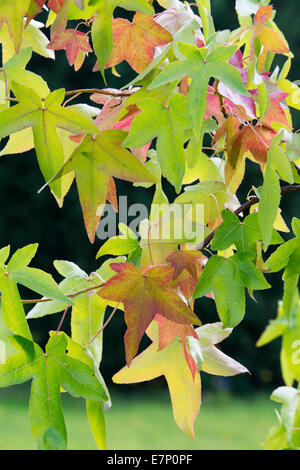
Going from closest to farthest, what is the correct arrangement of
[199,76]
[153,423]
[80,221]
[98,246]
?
1. [199,76]
2. [153,423]
3. [98,246]
4. [80,221]

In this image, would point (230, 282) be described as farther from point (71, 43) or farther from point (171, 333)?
point (71, 43)

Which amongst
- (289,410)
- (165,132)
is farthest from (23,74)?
(289,410)

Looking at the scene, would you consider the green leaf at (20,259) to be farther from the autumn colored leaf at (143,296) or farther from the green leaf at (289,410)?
the green leaf at (289,410)

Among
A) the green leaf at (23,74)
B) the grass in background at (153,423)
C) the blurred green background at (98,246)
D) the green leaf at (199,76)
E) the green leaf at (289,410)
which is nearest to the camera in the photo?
the green leaf at (199,76)

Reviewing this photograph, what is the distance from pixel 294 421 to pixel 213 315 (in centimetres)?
344

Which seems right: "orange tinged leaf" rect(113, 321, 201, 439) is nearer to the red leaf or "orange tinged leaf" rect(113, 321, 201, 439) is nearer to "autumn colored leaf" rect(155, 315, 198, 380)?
"autumn colored leaf" rect(155, 315, 198, 380)

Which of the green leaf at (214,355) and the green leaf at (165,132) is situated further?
the green leaf at (214,355)

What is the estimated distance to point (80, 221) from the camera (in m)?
4.29

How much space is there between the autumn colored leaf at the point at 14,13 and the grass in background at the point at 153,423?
2975 millimetres

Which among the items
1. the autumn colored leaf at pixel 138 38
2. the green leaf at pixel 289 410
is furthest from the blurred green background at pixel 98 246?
the autumn colored leaf at pixel 138 38

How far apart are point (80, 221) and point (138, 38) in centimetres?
379

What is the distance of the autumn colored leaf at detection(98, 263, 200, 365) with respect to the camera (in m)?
0.52

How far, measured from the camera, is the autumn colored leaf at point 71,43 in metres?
0.62
